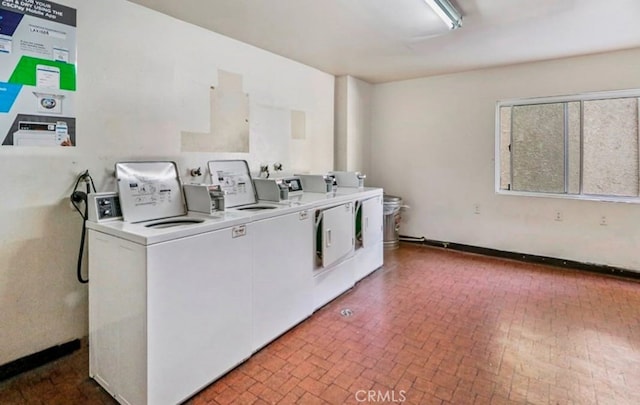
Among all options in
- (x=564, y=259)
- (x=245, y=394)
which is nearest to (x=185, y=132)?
(x=245, y=394)

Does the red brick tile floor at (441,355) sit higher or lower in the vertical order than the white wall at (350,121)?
lower

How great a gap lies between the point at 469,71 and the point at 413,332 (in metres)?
3.77

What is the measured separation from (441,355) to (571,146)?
3.44m

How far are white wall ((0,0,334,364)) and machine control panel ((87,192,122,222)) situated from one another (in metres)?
0.36

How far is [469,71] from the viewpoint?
488 cm

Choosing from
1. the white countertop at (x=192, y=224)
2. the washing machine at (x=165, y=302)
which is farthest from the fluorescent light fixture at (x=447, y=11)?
the washing machine at (x=165, y=302)

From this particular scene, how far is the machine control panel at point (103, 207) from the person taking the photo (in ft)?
7.14

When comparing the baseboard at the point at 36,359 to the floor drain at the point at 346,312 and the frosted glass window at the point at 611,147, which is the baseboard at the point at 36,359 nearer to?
the floor drain at the point at 346,312

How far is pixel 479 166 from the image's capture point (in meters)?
4.93

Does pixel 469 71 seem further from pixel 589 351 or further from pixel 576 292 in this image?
pixel 589 351

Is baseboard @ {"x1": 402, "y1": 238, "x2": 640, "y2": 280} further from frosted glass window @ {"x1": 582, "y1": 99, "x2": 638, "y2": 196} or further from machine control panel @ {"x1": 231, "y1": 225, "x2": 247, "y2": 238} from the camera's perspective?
machine control panel @ {"x1": 231, "y1": 225, "x2": 247, "y2": 238}

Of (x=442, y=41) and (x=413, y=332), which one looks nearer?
(x=413, y=332)

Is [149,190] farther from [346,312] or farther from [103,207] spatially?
[346,312]

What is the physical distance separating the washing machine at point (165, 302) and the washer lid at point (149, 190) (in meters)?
0.01
